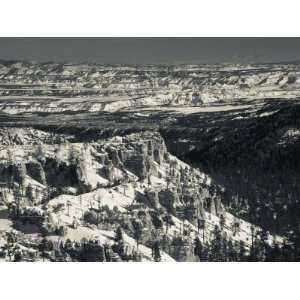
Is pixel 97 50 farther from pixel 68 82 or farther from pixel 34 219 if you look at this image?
pixel 34 219

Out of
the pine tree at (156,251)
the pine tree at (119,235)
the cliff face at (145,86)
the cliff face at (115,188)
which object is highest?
the cliff face at (145,86)

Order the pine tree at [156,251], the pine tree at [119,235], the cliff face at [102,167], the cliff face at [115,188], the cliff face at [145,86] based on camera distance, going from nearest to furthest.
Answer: the pine tree at [156,251], the pine tree at [119,235], the cliff face at [115,188], the cliff face at [102,167], the cliff face at [145,86]

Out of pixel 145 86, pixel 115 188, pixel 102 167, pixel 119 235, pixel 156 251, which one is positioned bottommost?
pixel 156 251

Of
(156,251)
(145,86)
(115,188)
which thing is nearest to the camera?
(156,251)

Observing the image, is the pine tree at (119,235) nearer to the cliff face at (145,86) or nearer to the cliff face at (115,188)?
the cliff face at (115,188)

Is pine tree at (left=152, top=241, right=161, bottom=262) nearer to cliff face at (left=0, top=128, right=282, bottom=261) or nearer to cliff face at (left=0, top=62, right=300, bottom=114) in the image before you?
cliff face at (left=0, top=128, right=282, bottom=261)

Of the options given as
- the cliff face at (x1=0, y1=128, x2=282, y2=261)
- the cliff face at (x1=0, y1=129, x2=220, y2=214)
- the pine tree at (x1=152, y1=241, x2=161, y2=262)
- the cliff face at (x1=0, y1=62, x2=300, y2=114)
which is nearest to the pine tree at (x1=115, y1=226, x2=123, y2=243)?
the cliff face at (x1=0, y1=128, x2=282, y2=261)

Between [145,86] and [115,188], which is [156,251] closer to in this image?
[115,188]

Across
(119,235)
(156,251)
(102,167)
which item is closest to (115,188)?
(102,167)

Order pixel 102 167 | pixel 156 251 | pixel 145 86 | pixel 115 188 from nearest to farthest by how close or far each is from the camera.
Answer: pixel 156 251
pixel 115 188
pixel 102 167
pixel 145 86

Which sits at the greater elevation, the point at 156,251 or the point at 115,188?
the point at 115,188

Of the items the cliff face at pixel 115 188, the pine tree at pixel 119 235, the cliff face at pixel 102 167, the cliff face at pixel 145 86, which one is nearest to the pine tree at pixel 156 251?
the cliff face at pixel 115 188
